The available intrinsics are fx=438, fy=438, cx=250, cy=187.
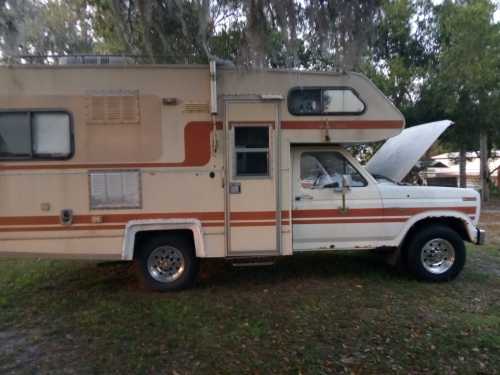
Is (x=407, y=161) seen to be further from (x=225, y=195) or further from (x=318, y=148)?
(x=225, y=195)

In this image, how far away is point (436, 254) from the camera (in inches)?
245

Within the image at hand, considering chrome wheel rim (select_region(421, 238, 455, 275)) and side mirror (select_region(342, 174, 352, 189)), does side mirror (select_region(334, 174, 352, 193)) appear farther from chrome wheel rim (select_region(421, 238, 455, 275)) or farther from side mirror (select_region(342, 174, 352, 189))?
chrome wheel rim (select_region(421, 238, 455, 275))

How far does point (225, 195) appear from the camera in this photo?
18.5 ft

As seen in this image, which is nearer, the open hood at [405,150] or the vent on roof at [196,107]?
the vent on roof at [196,107]

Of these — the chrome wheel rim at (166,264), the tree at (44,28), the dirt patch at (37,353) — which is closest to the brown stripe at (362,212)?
the chrome wheel rim at (166,264)

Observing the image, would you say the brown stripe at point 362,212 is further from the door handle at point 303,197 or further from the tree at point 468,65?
the tree at point 468,65

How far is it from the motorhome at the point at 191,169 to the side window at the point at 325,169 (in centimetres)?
1

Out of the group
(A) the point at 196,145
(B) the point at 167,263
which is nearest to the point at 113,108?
(A) the point at 196,145

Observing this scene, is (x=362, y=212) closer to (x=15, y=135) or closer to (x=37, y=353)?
(x=37, y=353)

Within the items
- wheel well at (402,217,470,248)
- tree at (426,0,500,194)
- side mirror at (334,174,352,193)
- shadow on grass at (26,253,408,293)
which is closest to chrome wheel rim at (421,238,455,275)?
wheel well at (402,217,470,248)

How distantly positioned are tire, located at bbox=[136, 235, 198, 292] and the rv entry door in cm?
58

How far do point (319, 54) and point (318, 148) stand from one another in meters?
1.67

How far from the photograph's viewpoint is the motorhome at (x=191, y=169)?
17.6 feet

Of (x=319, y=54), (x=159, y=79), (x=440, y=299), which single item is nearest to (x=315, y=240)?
(x=440, y=299)
